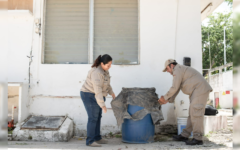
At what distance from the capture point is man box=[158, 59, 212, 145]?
3832 mm

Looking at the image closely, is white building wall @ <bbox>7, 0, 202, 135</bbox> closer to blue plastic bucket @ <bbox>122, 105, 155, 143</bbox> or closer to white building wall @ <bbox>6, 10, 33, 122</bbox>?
white building wall @ <bbox>6, 10, 33, 122</bbox>

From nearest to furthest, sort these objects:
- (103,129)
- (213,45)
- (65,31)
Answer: (103,129), (65,31), (213,45)

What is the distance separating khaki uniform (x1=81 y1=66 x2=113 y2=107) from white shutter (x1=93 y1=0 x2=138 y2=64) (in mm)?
1392

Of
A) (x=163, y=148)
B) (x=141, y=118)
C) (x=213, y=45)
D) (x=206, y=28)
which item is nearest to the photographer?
(x=163, y=148)

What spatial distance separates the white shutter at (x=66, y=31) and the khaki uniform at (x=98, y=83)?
1.51m

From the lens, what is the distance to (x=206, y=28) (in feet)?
103

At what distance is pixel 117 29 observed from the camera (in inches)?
203

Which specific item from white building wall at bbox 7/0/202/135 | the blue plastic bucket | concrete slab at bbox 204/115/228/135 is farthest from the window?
concrete slab at bbox 204/115/228/135

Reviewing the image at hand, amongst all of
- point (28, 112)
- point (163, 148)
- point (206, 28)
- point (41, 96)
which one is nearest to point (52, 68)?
point (41, 96)

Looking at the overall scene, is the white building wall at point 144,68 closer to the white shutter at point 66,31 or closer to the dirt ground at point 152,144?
the white shutter at point 66,31

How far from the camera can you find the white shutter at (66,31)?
16.9 ft

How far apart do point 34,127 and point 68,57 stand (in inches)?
67.2

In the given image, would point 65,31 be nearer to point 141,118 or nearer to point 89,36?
point 89,36

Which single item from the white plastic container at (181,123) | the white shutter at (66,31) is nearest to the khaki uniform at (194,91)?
the white plastic container at (181,123)
